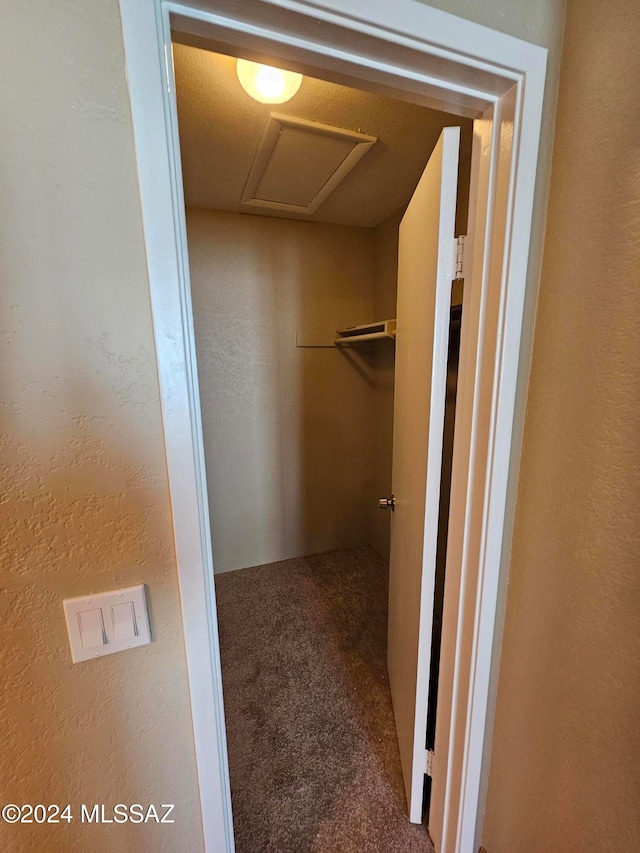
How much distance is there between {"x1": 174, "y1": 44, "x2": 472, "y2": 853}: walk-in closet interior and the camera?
120cm

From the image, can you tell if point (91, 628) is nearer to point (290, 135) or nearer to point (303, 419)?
point (290, 135)

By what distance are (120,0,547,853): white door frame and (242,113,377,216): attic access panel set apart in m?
0.73

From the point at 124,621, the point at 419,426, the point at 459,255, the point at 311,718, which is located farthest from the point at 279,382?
the point at 124,621

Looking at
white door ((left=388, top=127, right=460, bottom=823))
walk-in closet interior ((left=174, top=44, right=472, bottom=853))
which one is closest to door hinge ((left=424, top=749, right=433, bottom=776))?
white door ((left=388, top=127, right=460, bottom=823))

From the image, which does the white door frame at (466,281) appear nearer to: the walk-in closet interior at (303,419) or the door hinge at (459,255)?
Result: the door hinge at (459,255)

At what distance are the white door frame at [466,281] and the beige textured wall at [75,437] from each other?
0.03 metres

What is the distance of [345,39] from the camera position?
A: 58 centimetres

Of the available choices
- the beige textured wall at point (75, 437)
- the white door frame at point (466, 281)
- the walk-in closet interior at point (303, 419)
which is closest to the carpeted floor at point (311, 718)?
the walk-in closet interior at point (303, 419)

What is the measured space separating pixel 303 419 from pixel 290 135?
160 cm

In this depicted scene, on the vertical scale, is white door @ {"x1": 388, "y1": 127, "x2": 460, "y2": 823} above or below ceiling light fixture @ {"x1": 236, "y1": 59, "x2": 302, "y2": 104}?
below

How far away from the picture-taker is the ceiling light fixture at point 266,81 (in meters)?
1.04

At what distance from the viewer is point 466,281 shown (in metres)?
0.87

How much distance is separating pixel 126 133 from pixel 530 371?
849mm

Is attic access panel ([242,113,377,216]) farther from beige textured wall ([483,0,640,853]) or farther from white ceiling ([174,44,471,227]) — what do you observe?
beige textured wall ([483,0,640,853])
